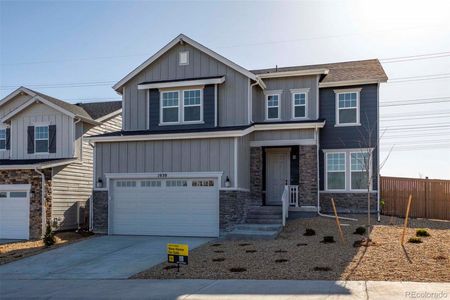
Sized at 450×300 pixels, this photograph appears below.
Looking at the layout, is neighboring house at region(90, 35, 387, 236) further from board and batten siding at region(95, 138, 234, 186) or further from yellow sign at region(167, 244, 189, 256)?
yellow sign at region(167, 244, 189, 256)

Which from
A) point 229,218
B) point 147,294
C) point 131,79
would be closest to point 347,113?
point 229,218

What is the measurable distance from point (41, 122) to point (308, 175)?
13034 mm

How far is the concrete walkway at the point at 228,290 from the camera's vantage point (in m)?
9.27

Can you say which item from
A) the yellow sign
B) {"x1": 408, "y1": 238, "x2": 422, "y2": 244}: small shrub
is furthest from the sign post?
{"x1": 408, "y1": 238, "x2": 422, "y2": 244}: small shrub

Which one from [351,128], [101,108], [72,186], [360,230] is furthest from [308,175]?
[101,108]

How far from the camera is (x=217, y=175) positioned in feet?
60.2

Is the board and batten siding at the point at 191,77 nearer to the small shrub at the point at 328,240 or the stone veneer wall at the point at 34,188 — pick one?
the stone veneer wall at the point at 34,188

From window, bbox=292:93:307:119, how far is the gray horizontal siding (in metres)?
0.84

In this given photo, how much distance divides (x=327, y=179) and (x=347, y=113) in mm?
3012

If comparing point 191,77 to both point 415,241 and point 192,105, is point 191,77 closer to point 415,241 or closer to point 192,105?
point 192,105

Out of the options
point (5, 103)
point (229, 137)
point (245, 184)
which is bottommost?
point (245, 184)

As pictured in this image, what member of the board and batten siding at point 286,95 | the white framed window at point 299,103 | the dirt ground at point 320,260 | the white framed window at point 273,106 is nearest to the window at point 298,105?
the white framed window at point 299,103

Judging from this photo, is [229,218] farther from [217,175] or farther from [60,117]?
[60,117]

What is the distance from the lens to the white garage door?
18.5 m
